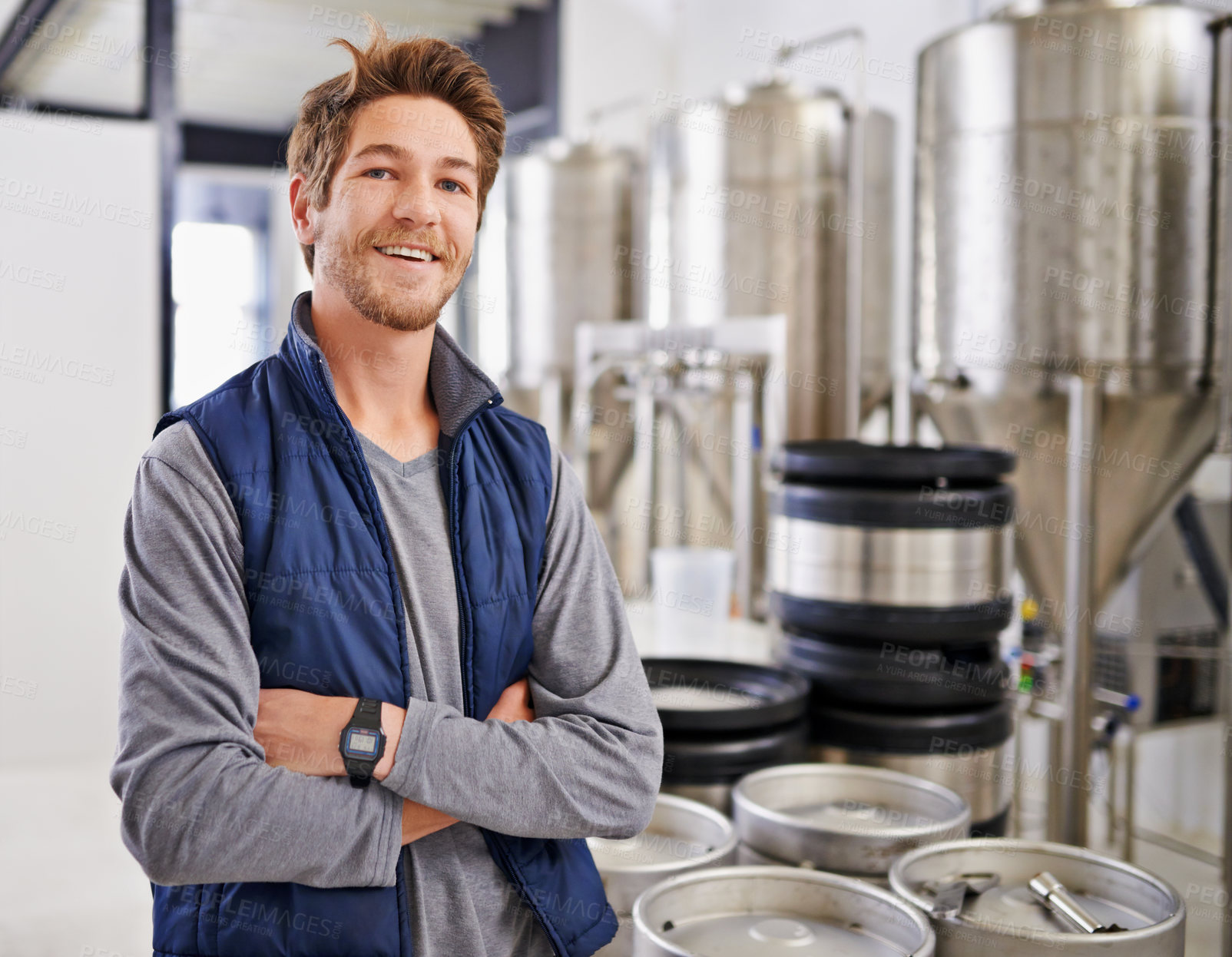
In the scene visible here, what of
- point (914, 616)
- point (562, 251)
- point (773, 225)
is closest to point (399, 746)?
point (914, 616)

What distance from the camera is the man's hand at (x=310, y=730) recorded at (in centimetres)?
100

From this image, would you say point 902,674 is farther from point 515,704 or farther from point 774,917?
point 515,704

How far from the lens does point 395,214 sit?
1083mm

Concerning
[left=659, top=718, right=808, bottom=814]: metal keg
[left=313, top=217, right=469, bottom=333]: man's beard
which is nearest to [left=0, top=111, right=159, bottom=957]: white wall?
[left=659, top=718, right=808, bottom=814]: metal keg

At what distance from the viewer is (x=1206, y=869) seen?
10.4 ft

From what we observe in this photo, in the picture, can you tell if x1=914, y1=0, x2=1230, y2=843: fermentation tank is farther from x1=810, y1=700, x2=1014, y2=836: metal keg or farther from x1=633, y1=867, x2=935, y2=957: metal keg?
x1=633, y1=867, x2=935, y2=957: metal keg

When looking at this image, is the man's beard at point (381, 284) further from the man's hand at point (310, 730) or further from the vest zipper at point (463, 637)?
the man's hand at point (310, 730)

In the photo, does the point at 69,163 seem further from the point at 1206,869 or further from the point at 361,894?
the point at 1206,869

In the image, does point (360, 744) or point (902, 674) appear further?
point (902, 674)

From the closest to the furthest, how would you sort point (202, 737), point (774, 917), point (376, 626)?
1. point (202, 737)
2. point (376, 626)
3. point (774, 917)

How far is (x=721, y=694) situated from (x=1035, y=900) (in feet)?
2.36

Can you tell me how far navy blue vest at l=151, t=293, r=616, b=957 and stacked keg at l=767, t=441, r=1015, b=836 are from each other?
0.93 metres

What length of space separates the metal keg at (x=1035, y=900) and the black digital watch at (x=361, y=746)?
0.72m

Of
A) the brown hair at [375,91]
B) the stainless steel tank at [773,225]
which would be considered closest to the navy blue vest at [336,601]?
the brown hair at [375,91]
